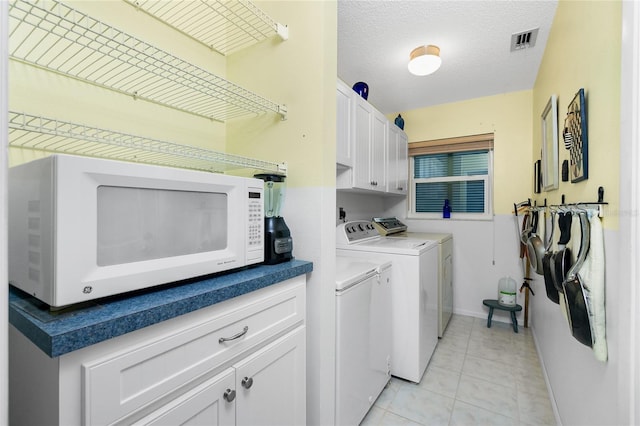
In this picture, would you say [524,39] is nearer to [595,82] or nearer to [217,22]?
[595,82]

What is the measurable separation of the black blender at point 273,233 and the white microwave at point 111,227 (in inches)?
6.8

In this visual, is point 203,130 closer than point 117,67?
No

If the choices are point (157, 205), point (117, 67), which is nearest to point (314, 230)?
point (157, 205)

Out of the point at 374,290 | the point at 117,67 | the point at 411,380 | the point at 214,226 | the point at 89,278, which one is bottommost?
→ the point at 411,380

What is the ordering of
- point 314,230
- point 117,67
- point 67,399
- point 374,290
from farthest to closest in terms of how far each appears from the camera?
1. point 374,290
2. point 314,230
3. point 117,67
4. point 67,399

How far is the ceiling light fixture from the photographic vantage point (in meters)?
2.03

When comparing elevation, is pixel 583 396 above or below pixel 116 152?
below

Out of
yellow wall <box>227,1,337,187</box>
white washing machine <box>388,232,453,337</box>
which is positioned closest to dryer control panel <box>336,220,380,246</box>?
white washing machine <box>388,232,453,337</box>

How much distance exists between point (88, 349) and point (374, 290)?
1.39m

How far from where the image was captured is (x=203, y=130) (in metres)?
1.51

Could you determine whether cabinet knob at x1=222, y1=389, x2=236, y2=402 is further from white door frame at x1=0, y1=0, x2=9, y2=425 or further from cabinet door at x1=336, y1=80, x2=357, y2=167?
cabinet door at x1=336, y1=80, x2=357, y2=167

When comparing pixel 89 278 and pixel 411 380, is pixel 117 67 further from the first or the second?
pixel 411 380

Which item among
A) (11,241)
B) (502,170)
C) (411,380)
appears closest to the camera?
(11,241)

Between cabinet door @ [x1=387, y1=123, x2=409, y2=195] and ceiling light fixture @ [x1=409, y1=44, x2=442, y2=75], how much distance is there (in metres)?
0.74
